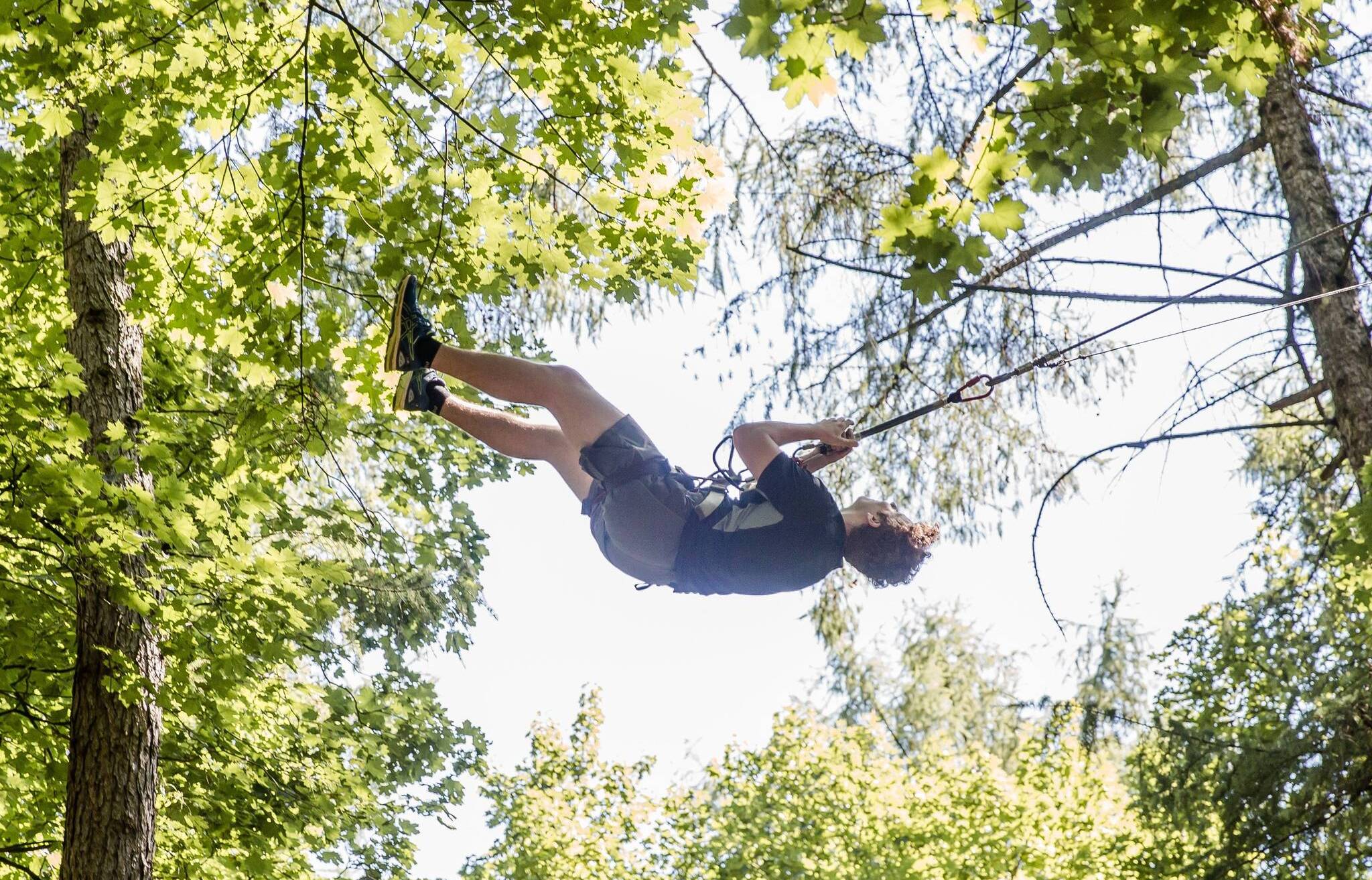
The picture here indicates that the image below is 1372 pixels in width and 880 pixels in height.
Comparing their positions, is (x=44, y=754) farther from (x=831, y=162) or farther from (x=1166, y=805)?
(x=1166, y=805)

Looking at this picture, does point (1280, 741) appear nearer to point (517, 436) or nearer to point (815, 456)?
point (815, 456)

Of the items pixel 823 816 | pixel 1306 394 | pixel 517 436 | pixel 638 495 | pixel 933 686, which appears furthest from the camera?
pixel 933 686

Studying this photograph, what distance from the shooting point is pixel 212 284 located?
4.92 metres

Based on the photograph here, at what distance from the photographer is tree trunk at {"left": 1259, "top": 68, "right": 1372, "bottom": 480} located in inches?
233

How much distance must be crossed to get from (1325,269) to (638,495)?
407 cm

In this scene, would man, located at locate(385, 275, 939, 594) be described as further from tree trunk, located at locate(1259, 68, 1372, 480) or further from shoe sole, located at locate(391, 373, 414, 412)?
tree trunk, located at locate(1259, 68, 1372, 480)

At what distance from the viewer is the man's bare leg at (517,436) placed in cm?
407

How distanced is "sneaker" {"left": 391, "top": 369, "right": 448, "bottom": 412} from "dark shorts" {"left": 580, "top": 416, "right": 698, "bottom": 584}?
592mm

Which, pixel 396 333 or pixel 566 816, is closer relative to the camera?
pixel 396 333

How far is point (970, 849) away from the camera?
12.3 metres

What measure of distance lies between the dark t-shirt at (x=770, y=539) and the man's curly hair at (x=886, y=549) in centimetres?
11

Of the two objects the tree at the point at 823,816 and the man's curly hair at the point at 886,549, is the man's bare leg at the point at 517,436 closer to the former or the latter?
the man's curly hair at the point at 886,549

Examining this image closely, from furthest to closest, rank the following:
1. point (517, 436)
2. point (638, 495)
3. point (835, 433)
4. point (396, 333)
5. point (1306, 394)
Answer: point (1306, 394) → point (517, 436) → point (396, 333) → point (638, 495) → point (835, 433)

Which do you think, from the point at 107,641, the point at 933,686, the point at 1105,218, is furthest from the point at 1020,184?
the point at 933,686
